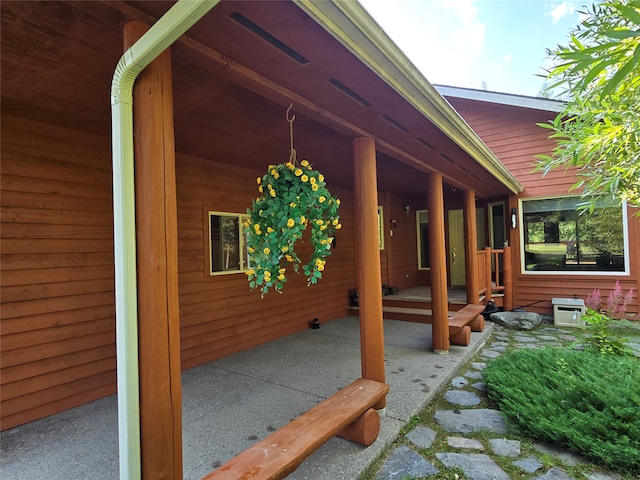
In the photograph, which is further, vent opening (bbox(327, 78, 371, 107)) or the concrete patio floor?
the concrete patio floor

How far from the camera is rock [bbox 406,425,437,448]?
2.30m

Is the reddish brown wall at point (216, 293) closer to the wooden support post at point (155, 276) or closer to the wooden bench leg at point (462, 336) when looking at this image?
the wooden bench leg at point (462, 336)

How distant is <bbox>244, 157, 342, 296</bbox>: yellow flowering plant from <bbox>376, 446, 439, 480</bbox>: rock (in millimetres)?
1247

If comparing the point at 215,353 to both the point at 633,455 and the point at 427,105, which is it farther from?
the point at 633,455

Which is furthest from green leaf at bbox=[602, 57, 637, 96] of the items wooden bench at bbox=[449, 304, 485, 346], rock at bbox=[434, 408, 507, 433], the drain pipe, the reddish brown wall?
wooden bench at bbox=[449, 304, 485, 346]

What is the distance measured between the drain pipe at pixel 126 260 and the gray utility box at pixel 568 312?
650 centimetres

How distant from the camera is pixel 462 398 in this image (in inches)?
118

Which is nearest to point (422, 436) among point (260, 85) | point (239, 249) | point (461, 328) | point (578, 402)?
point (578, 402)

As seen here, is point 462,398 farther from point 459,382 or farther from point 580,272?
point 580,272

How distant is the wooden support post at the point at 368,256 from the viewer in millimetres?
2633

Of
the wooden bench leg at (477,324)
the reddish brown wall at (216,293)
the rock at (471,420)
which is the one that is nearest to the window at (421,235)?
the wooden bench leg at (477,324)

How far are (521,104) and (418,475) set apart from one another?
6.68m

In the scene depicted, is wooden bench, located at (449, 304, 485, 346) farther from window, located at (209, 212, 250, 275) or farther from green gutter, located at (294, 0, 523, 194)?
window, located at (209, 212, 250, 275)

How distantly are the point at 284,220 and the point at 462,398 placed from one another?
240 centimetres
